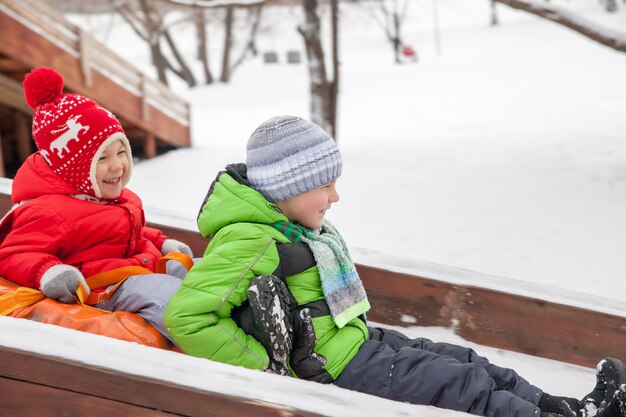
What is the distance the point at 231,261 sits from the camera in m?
2.13

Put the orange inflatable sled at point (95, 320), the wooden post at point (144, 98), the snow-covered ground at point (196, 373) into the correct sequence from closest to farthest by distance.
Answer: the snow-covered ground at point (196, 373)
the orange inflatable sled at point (95, 320)
the wooden post at point (144, 98)

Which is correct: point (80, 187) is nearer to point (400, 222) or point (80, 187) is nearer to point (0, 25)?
point (400, 222)

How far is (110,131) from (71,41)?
242 inches

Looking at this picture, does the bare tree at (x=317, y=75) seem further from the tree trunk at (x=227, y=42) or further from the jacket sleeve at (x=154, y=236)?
the tree trunk at (x=227, y=42)

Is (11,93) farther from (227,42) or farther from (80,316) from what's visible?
(227,42)

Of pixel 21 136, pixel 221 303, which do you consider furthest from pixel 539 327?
pixel 21 136

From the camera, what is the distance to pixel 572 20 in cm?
589

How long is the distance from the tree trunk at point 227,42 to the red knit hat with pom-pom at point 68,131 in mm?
14965

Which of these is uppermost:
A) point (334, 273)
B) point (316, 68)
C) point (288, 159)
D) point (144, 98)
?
point (288, 159)

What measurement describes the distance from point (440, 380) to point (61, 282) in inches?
45.2

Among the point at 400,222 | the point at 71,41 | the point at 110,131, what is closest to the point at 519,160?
the point at 400,222

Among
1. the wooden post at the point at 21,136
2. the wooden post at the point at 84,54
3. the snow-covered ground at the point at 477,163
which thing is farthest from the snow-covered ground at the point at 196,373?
the wooden post at the point at 21,136

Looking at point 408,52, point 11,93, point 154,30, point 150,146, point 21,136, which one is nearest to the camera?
point 11,93

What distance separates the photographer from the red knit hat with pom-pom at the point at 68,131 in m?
2.53
